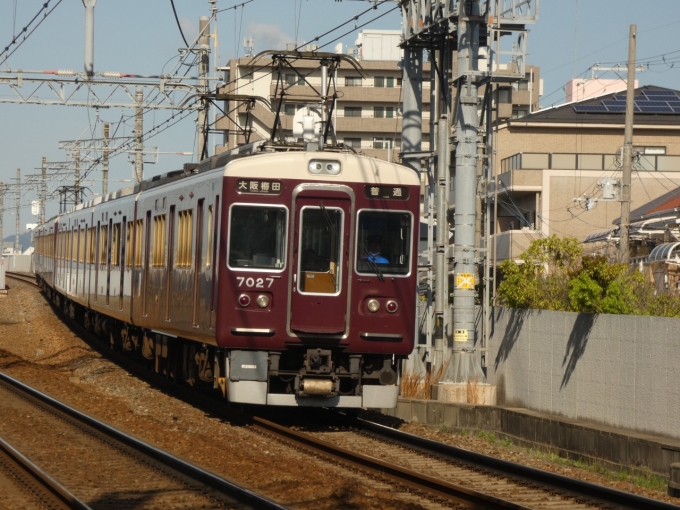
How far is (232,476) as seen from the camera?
30.6 feet

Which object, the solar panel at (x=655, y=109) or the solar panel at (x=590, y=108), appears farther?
the solar panel at (x=655, y=109)

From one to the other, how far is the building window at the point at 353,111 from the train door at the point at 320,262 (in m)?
53.7

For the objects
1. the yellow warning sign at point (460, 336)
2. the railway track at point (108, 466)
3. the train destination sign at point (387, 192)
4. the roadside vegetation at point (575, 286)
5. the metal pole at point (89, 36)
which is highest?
the metal pole at point (89, 36)

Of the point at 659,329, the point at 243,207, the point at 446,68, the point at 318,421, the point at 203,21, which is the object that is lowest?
the point at 318,421

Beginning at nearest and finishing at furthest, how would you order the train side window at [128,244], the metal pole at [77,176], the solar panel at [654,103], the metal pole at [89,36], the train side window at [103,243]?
1. the train side window at [128,244]
2. the train side window at [103,243]
3. the metal pole at [89,36]
4. the solar panel at [654,103]
5. the metal pole at [77,176]

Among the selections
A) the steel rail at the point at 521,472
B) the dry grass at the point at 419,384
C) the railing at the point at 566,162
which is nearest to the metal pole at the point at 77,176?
the railing at the point at 566,162

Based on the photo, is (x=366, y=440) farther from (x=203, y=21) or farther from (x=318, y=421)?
(x=203, y=21)

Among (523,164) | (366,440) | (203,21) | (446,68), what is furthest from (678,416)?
(523,164)

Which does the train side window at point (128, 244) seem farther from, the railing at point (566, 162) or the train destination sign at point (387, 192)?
the railing at point (566, 162)

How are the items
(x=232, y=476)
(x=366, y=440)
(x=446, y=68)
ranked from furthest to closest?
1. (x=446, y=68)
2. (x=366, y=440)
3. (x=232, y=476)

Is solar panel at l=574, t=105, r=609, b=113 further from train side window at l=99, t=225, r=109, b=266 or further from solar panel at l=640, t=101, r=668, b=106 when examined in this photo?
train side window at l=99, t=225, r=109, b=266

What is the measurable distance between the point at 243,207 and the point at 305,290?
3.67ft

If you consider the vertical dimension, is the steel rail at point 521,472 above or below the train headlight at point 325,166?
below

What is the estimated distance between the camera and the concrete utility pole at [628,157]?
22859 millimetres
